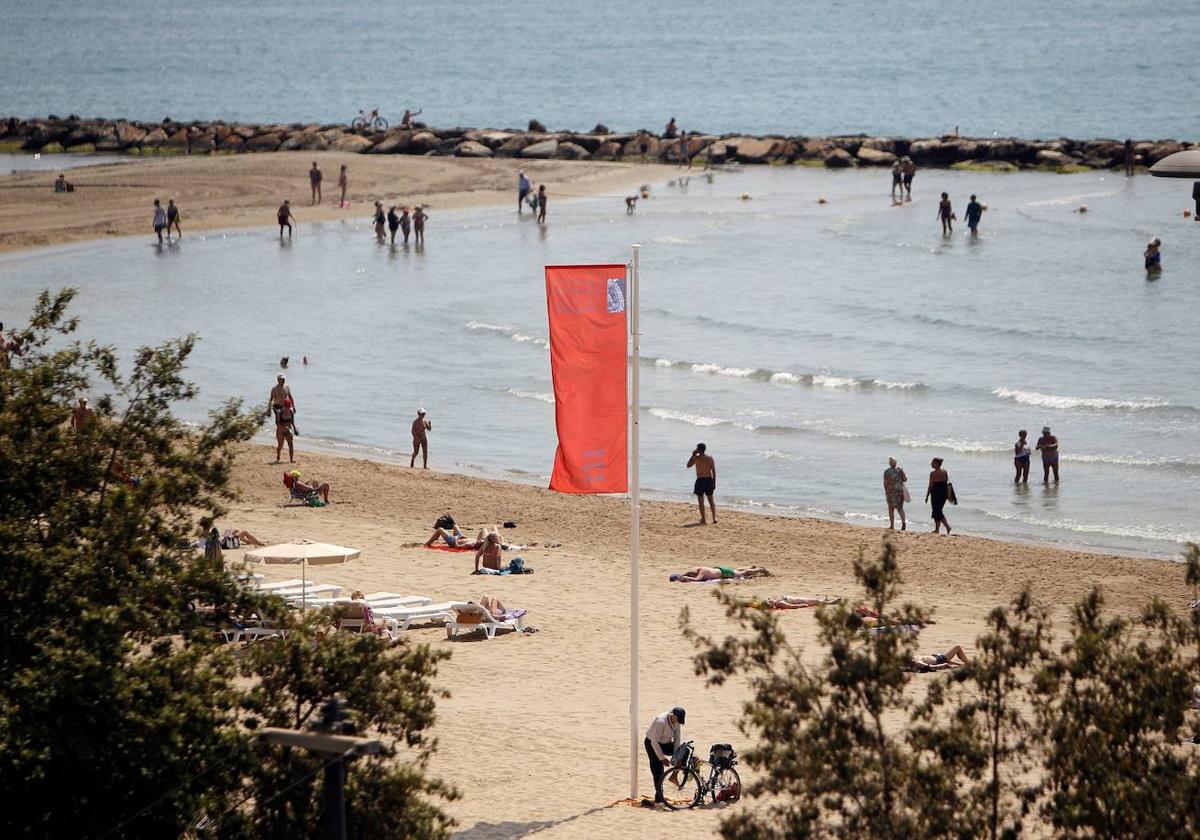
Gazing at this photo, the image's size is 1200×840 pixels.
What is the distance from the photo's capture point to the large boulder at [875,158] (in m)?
68.3

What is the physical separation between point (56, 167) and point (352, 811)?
61422mm

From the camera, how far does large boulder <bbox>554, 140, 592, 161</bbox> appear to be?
67750 millimetres

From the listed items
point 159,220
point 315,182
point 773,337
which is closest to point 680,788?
point 773,337

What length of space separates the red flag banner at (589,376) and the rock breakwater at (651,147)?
179 ft

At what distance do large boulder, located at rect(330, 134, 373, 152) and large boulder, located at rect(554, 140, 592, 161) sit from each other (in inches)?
318

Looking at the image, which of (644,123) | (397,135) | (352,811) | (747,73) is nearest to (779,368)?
(352,811)

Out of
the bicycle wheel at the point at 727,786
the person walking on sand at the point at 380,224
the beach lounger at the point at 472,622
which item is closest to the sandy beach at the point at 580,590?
the beach lounger at the point at 472,622

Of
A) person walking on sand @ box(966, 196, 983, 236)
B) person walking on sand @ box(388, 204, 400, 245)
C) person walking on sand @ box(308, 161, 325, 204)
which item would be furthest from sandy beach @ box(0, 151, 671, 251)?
person walking on sand @ box(966, 196, 983, 236)

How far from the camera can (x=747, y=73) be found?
142250mm

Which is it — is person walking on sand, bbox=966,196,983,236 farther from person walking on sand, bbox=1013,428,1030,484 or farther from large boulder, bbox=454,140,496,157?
person walking on sand, bbox=1013,428,1030,484

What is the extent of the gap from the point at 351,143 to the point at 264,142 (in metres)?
4.41

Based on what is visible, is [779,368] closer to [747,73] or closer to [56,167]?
[56,167]

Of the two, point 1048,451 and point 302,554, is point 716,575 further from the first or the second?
point 1048,451

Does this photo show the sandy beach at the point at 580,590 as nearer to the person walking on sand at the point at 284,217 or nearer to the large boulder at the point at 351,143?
the person walking on sand at the point at 284,217
